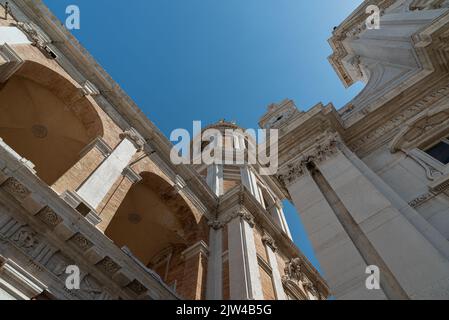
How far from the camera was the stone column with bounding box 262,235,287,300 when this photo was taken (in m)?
13.4

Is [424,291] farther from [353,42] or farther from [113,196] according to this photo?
[353,42]

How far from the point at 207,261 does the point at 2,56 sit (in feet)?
30.7

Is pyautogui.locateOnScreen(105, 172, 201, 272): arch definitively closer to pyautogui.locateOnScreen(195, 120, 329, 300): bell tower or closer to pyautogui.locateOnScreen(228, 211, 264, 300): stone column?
pyautogui.locateOnScreen(195, 120, 329, 300): bell tower

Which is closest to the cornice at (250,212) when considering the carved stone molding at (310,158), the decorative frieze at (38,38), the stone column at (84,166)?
the carved stone molding at (310,158)

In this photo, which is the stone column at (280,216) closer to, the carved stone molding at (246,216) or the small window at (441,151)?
the carved stone molding at (246,216)

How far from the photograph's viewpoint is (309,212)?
890cm

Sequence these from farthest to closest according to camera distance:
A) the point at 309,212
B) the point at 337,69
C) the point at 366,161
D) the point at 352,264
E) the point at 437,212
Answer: the point at 337,69 → the point at 366,161 → the point at 309,212 → the point at 437,212 → the point at 352,264

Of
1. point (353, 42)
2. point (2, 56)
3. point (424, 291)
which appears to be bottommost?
point (424, 291)

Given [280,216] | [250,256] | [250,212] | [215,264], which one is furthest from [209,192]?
[280,216]

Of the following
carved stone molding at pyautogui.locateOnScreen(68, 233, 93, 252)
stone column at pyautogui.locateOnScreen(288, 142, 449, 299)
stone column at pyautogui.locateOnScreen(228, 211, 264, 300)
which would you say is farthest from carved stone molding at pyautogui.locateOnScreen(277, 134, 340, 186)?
carved stone molding at pyautogui.locateOnScreen(68, 233, 93, 252)

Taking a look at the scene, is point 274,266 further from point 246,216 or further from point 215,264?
point 215,264

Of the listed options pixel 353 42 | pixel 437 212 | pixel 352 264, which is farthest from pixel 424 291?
pixel 353 42

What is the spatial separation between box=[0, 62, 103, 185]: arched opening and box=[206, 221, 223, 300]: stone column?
6046 millimetres

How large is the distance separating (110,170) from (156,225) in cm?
504
